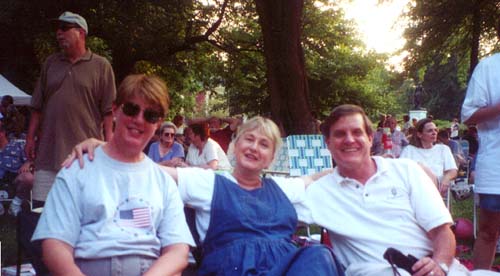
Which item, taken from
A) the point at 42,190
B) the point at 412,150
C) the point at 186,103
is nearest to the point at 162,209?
the point at 42,190

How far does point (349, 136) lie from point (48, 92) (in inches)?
95.3

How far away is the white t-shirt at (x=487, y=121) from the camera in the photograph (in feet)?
11.6

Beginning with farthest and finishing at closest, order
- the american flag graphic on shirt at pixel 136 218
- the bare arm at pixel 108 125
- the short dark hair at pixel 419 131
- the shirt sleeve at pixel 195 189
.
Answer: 1. the short dark hair at pixel 419 131
2. the bare arm at pixel 108 125
3. the shirt sleeve at pixel 195 189
4. the american flag graphic on shirt at pixel 136 218

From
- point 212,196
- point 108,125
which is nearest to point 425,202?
point 212,196

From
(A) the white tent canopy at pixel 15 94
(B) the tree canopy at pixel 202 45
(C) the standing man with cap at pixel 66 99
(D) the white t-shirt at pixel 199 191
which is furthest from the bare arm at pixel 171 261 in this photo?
(A) the white tent canopy at pixel 15 94

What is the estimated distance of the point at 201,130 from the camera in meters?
7.84

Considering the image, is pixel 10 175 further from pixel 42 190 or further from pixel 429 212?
pixel 429 212

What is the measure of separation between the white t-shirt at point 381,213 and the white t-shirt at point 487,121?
60 centimetres

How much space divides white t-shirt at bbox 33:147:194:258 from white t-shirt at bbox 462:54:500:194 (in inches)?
78.9

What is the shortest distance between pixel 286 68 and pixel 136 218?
8.64 metres

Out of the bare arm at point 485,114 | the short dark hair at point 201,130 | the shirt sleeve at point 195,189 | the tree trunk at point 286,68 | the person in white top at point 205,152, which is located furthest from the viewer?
the tree trunk at point 286,68

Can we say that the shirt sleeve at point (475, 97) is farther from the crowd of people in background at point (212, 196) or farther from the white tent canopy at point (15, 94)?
the white tent canopy at point (15, 94)

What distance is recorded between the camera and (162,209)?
265 centimetres

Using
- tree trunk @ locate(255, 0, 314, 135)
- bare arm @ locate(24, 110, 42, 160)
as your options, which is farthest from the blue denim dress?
tree trunk @ locate(255, 0, 314, 135)
